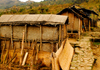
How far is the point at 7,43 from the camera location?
21.4ft

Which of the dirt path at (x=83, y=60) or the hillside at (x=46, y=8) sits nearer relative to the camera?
the dirt path at (x=83, y=60)

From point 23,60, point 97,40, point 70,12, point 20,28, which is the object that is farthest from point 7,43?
point 97,40

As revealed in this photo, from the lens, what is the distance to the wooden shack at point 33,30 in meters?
5.91

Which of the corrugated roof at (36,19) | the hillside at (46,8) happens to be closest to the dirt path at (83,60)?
the corrugated roof at (36,19)

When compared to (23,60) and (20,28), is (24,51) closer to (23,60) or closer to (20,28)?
(23,60)

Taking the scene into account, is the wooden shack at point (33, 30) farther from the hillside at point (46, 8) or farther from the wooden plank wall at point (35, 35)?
the hillside at point (46, 8)

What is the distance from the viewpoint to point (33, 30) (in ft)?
20.3

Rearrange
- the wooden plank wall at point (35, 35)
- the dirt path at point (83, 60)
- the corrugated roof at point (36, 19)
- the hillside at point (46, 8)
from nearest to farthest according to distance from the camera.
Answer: the corrugated roof at point (36, 19) → the wooden plank wall at point (35, 35) → the dirt path at point (83, 60) → the hillside at point (46, 8)

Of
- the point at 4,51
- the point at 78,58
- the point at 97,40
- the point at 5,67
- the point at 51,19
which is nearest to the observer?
the point at 5,67

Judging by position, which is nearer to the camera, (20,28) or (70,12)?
(20,28)

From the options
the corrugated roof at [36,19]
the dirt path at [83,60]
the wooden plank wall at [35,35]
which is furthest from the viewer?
the dirt path at [83,60]

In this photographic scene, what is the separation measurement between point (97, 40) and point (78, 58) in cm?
532

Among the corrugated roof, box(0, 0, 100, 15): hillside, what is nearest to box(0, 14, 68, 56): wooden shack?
the corrugated roof

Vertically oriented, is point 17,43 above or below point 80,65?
above
